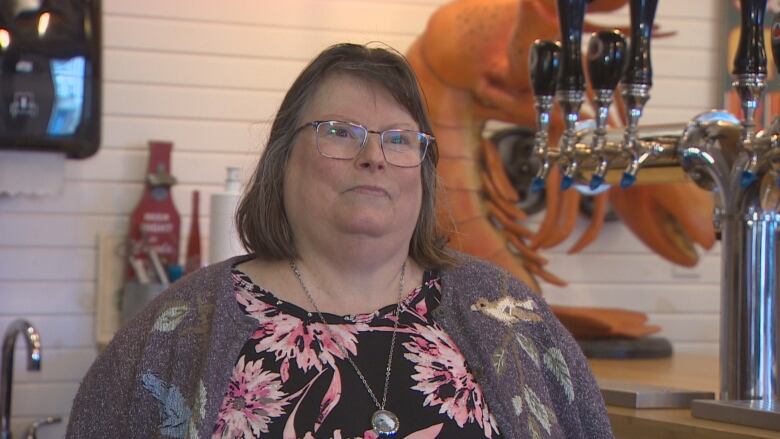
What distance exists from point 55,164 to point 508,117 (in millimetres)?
1091

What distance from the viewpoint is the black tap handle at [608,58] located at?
1.69 meters

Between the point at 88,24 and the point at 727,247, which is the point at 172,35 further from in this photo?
the point at 727,247

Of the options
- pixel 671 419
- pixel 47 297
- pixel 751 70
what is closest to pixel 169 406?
pixel 671 419

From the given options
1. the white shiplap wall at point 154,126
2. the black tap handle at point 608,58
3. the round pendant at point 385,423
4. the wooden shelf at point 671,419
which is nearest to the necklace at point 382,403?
the round pendant at point 385,423

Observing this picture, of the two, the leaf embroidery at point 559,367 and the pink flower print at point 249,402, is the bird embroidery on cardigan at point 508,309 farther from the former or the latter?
the pink flower print at point 249,402

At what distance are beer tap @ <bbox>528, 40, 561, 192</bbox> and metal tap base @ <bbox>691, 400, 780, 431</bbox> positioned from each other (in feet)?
1.51

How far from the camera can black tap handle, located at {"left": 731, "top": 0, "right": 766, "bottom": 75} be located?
5.24ft

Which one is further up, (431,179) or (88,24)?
(88,24)

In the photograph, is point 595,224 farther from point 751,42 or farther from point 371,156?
point 371,156

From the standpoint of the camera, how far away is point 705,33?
11.5ft

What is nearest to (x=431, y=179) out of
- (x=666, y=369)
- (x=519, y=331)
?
(x=519, y=331)

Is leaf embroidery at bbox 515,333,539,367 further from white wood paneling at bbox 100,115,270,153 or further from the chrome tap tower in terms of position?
white wood paneling at bbox 100,115,270,153

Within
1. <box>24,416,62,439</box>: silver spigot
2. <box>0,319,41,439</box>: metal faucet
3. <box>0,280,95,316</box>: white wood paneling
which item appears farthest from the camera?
<box>0,280,95,316</box>: white wood paneling

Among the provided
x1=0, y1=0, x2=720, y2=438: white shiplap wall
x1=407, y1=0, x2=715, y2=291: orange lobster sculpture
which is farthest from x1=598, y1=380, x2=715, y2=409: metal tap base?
x1=0, y1=0, x2=720, y2=438: white shiplap wall
